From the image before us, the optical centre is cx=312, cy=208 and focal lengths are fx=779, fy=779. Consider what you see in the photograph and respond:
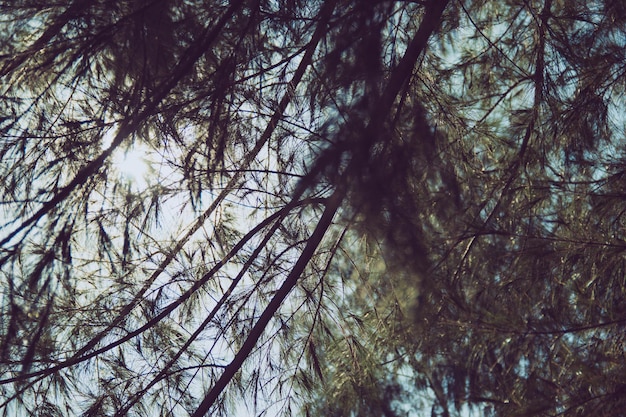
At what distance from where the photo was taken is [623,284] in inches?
88.3

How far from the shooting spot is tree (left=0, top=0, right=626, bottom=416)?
186cm

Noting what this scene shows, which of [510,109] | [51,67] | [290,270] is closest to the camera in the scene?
[51,67]

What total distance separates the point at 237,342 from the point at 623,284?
112 centimetres

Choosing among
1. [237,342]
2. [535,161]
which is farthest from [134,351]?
[535,161]

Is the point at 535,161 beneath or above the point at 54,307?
above

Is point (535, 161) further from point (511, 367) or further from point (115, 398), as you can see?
point (115, 398)

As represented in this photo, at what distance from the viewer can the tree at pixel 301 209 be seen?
1860 mm

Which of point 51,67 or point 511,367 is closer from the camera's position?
point 51,67

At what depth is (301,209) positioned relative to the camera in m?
2.10

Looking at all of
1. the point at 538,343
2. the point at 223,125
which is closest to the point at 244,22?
the point at 223,125

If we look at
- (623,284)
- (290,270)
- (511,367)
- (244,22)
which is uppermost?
(244,22)

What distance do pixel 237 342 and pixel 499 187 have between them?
37.2 inches

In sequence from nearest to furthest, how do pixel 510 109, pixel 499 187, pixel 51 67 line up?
1. pixel 51 67
2. pixel 499 187
3. pixel 510 109

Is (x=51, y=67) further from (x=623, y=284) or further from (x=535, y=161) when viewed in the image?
(x=623, y=284)
